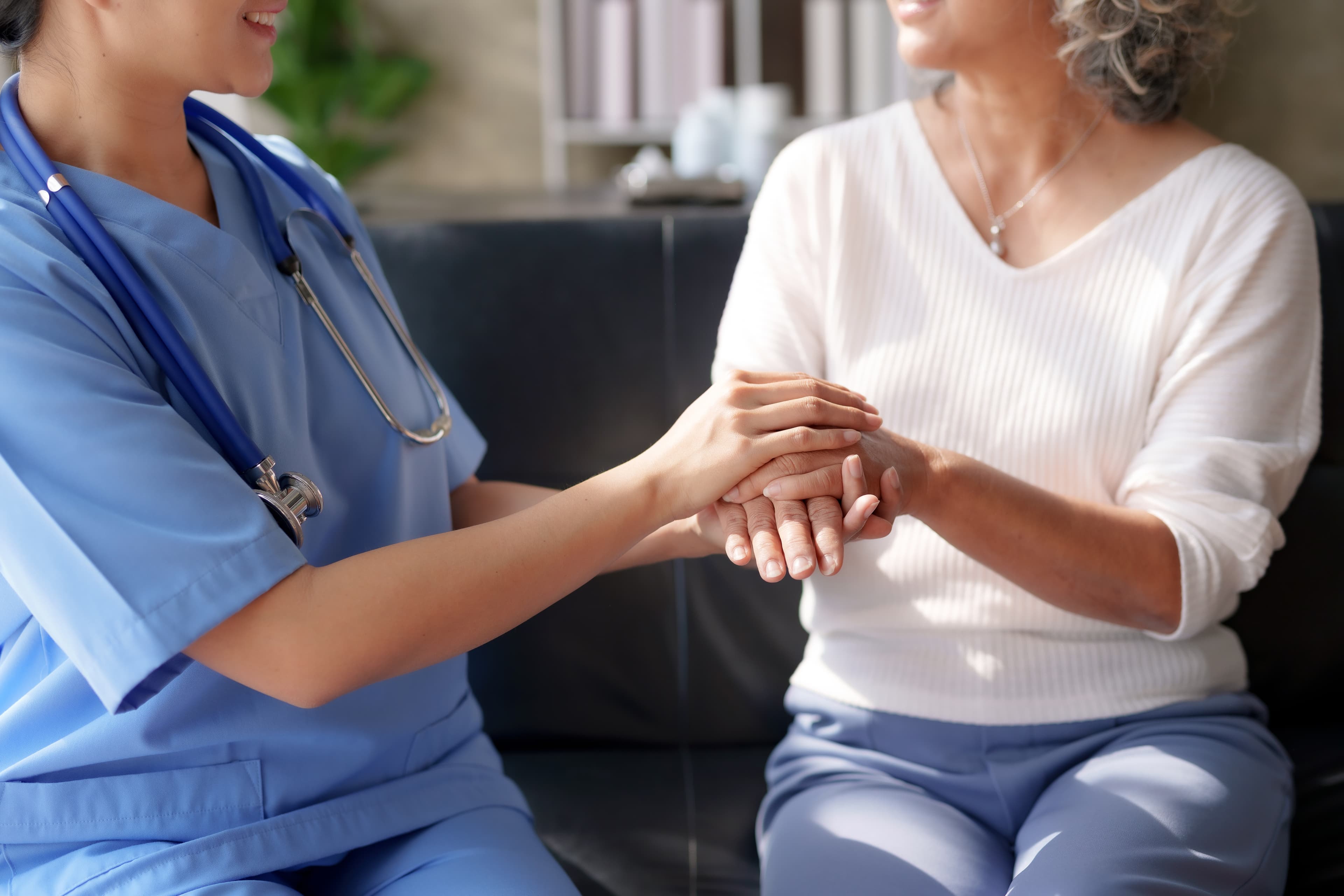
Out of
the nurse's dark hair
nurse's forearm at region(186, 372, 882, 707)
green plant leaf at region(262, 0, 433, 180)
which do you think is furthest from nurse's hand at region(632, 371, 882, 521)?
green plant leaf at region(262, 0, 433, 180)

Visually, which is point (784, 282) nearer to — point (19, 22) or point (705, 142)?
point (19, 22)

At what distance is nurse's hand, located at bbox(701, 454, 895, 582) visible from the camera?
1.01 metres

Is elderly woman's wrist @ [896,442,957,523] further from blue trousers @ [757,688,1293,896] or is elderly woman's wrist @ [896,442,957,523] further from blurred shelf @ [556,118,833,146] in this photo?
blurred shelf @ [556,118,833,146]

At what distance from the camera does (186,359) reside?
2.78ft

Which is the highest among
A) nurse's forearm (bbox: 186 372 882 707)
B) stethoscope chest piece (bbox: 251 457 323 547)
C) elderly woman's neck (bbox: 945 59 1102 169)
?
elderly woman's neck (bbox: 945 59 1102 169)

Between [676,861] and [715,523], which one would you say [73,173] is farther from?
[676,861]

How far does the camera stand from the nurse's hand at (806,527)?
1014 mm

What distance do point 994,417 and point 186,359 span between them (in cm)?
77

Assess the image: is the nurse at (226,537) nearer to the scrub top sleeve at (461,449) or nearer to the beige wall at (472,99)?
the scrub top sleeve at (461,449)

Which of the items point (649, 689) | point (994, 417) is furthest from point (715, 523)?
point (649, 689)

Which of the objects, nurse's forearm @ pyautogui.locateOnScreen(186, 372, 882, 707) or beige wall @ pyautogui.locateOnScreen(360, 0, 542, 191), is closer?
nurse's forearm @ pyautogui.locateOnScreen(186, 372, 882, 707)

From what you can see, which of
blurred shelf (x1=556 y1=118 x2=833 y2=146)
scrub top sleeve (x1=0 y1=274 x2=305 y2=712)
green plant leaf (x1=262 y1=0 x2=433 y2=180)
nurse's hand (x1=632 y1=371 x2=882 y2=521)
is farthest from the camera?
green plant leaf (x1=262 y1=0 x2=433 y2=180)

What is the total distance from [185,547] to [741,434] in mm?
468

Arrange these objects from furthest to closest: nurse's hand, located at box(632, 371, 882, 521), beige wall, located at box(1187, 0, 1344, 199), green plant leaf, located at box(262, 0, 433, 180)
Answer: green plant leaf, located at box(262, 0, 433, 180) → beige wall, located at box(1187, 0, 1344, 199) → nurse's hand, located at box(632, 371, 882, 521)
